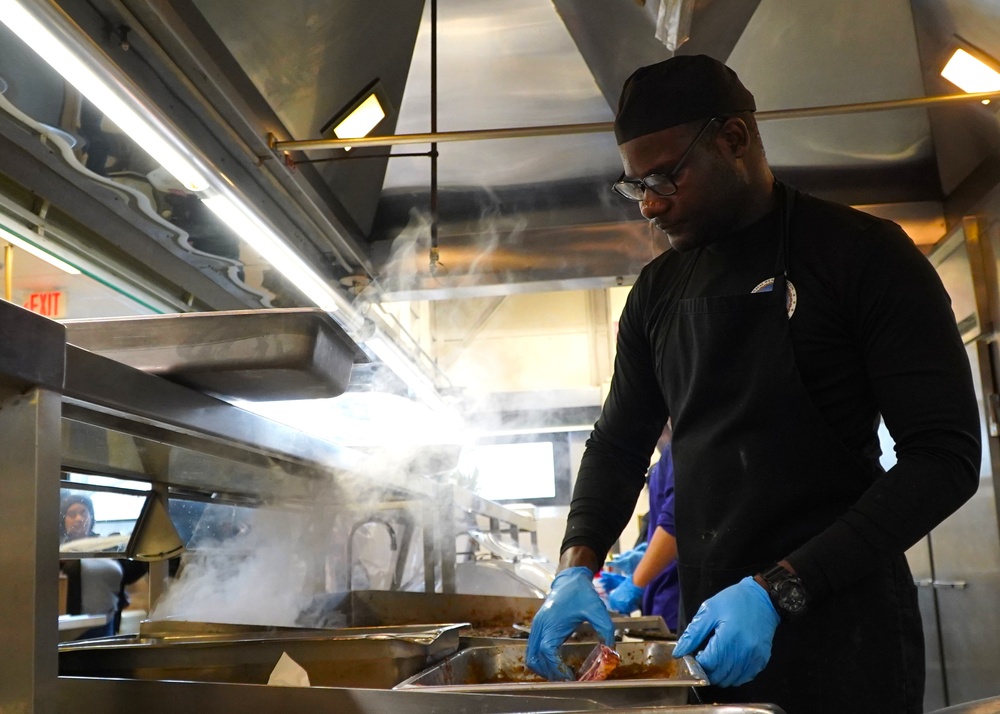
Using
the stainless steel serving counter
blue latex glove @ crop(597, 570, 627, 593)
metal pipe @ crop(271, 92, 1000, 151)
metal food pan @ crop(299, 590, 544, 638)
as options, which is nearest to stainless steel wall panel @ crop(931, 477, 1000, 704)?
blue latex glove @ crop(597, 570, 627, 593)

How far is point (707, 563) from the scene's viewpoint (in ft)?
4.77

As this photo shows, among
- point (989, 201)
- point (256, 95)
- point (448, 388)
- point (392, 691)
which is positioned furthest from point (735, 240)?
point (448, 388)

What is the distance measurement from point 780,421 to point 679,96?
0.57 metres

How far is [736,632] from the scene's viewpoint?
1168 millimetres

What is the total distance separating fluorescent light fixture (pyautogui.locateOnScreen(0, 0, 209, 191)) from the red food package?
4.35ft

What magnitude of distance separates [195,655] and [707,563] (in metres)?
0.81

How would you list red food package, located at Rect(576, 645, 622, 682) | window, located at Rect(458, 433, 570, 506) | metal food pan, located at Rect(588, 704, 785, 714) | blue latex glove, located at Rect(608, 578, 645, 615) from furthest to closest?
window, located at Rect(458, 433, 570, 506)
blue latex glove, located at Rect(608, 578, 645, 615)
red food package, located at Rect(576, 645, 622, 682)
metal food pan, located at Rect(588, 704, 785, 714)

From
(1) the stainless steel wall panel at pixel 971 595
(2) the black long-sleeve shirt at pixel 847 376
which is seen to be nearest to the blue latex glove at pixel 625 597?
(1) the stainless steel wall panel at pixel 971 595

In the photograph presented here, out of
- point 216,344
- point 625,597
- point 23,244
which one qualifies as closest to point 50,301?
point 23,244

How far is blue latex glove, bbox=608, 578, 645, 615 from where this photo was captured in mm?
3463

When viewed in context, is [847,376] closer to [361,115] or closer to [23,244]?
[361,115]

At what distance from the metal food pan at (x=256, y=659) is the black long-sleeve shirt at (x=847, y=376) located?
43 cm

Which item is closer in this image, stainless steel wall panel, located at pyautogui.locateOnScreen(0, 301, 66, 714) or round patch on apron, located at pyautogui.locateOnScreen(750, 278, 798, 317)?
stainless steel wall panel, located at pyautogui.locateOnScreen(0, 301, 66, 714)

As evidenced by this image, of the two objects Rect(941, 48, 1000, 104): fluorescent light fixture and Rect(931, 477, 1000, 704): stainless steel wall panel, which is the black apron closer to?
Rect(941, 48, 1000, 104): fluorescent light fixture
